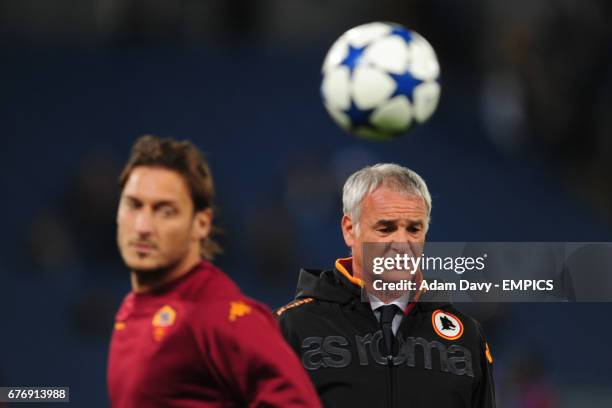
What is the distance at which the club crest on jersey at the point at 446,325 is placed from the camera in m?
4.67

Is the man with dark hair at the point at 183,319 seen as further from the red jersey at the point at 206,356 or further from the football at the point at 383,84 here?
the football at the point at 383,84

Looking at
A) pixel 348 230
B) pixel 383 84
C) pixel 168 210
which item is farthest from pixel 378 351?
pixel 383 84

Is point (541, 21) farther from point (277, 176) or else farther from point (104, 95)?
point (104, 95)

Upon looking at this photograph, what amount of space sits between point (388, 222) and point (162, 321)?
1.15 m

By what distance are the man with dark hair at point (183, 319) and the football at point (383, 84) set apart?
314 centimetres

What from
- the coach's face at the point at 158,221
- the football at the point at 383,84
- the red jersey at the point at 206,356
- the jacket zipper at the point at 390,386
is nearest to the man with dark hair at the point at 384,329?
the jacket zipper at the point at 390,386

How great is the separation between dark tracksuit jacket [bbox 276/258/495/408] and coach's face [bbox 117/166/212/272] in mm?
969

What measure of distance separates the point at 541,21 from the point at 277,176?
4.18 metres

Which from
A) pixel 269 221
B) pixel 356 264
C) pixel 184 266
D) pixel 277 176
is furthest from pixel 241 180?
pixel 184 266

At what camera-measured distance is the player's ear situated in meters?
3.71

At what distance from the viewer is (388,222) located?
14.8 ft

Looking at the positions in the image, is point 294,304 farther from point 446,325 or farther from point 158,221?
point 158,221

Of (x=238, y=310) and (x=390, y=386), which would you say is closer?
(x=238, y=310)

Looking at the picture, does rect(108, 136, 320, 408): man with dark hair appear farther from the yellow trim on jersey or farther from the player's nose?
the yellow trim on jersey
